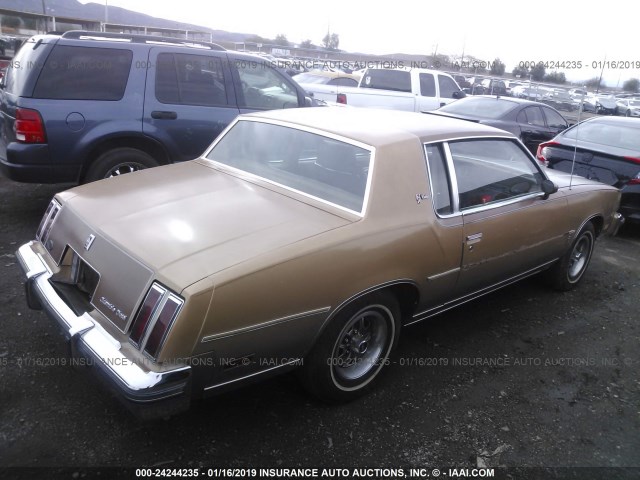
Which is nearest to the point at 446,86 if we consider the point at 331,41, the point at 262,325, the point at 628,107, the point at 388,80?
the point at 388,80

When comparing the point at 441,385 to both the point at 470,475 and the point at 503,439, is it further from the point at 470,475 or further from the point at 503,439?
the point at 470,475

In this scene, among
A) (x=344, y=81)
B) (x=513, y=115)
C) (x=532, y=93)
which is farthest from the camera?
(x=532, y=93)

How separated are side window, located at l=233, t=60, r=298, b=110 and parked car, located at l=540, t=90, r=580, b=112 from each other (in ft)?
61.0

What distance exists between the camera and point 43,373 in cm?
302

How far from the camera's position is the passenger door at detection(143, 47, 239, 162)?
557 centimetres

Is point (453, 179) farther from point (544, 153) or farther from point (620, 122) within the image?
point (620, 122)

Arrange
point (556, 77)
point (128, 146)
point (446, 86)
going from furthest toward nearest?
1. point (556, 77)
2. point (446, 86)
3. point (128, 146)

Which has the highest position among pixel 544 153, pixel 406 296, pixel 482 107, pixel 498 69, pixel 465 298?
pixel 498 69

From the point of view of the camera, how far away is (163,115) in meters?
5.58

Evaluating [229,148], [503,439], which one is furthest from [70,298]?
[503,439]

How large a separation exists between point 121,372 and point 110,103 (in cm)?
393

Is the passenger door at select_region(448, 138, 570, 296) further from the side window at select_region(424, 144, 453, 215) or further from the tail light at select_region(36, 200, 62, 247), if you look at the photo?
the tail light at select_region(36, 200, 62, 247)

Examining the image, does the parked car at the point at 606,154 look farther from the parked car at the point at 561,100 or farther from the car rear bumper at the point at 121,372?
the parked car at the point at 561,100

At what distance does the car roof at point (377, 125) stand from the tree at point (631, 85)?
4229cm
